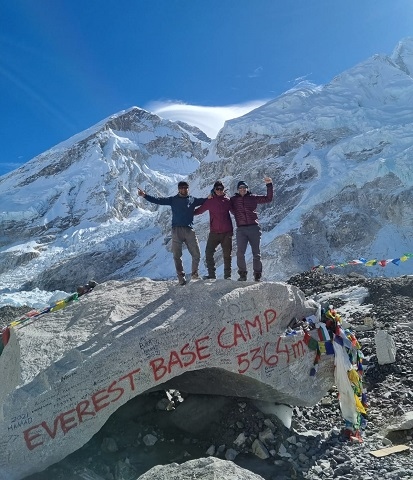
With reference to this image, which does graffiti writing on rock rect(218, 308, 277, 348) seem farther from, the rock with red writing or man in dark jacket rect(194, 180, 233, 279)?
man in dark jacket rect(194, 180, 233, 279)

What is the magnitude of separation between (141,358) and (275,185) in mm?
72472

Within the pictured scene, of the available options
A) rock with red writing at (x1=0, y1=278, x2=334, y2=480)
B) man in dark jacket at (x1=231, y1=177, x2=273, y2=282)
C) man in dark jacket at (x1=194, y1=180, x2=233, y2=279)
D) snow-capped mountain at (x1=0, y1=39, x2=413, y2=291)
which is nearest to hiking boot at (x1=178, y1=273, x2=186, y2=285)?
rock with red writing at (x1=0, y1=278, x2=334, y2=480)

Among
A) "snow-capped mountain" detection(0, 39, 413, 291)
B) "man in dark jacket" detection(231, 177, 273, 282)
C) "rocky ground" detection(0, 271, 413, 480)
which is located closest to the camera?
"rocky ground" detection(0, 271, 413, 480)

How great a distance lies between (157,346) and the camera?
645 cm

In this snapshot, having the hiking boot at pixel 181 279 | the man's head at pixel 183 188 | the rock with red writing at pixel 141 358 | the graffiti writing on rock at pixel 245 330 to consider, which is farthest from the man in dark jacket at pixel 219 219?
the graffiti writing on rock at pixel 245 330

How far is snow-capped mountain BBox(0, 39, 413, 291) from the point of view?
56.2 m

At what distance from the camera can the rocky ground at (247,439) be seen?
19.6 feet

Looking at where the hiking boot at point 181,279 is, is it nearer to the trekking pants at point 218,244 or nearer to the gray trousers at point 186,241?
the gray trousers at point 186,241

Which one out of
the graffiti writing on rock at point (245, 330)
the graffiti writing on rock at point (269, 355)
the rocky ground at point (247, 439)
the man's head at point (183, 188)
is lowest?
the rocky ground at point (247, 439)

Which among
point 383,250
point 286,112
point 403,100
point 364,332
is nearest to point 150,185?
point 286,112

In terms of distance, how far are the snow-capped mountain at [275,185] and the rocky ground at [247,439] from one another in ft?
129

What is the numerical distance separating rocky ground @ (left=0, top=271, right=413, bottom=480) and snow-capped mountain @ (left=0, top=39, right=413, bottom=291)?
1550 inches

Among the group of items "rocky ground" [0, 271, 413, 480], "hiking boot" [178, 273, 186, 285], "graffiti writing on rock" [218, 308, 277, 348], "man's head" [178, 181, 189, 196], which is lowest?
"rocky ground" [0, 271, 413, 480]

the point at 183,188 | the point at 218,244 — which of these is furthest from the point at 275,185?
the point at 183,188
